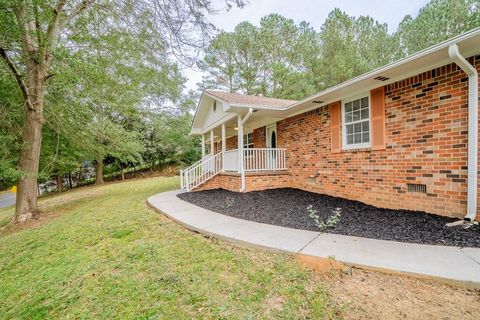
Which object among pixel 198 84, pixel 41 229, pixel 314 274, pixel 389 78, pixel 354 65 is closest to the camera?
pixel 314 274

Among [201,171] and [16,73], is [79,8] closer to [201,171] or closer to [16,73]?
[16,73]

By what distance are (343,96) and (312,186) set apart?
291 centimetres

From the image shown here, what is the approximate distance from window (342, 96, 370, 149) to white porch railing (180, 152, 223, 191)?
523 cm

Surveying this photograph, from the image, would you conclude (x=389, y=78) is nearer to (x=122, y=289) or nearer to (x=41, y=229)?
(x=122, y=289)

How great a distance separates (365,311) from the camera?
1.94 metres

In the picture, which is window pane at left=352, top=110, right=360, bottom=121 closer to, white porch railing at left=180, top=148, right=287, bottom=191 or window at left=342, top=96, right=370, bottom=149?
window at left=342, top=96, right=370, bottom=149

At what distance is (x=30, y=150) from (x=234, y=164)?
22.2ft

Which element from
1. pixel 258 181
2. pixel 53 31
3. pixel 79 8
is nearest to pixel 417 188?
pixel 258 181

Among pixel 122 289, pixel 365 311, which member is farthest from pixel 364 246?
pixel 122 289

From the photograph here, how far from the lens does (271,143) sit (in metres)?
9.80

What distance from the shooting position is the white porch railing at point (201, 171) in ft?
30.1

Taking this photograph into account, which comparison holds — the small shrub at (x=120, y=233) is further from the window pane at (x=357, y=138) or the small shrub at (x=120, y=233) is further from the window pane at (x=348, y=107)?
the window pane at (x=348, y=107)

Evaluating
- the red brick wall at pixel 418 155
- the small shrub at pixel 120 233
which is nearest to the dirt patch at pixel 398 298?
the red brick wall at pixel 418 155

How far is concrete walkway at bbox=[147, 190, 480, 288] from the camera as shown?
2363mm
